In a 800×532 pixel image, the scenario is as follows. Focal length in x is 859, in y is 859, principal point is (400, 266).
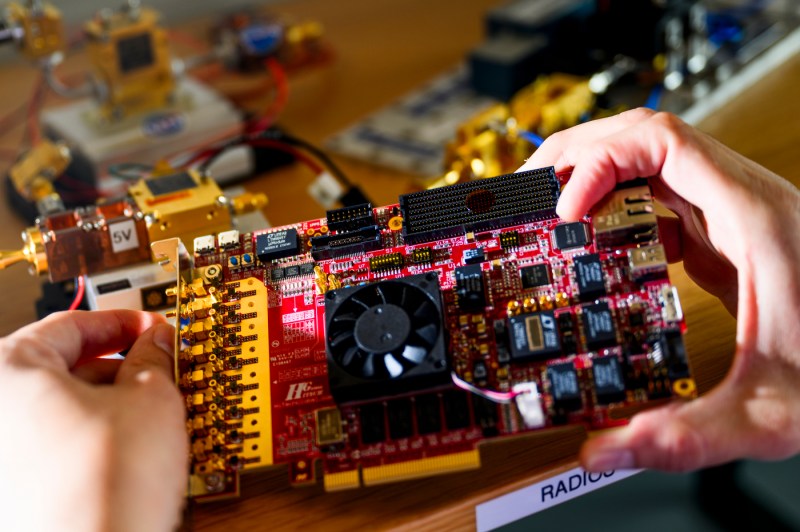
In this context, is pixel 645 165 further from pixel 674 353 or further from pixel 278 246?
→ pixel 278 246

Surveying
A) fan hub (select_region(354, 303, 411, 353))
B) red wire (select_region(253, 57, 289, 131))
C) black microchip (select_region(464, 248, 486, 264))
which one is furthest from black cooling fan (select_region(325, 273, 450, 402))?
red wire (select_region(253, 57, 289, 131))

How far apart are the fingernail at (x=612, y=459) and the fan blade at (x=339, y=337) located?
462 millimetres

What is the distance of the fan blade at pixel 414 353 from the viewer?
4.82ft

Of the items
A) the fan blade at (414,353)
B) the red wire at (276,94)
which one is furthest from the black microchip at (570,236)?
the red wire at (276,94)

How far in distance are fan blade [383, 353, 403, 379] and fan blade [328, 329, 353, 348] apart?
0.08 m

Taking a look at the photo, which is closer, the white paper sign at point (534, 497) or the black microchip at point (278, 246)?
the white paper sign at point (534, 497)

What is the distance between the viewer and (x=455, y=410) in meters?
1.49

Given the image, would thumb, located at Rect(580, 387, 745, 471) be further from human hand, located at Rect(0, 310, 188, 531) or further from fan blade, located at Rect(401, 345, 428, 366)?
human hand, located at Rect(0, 310, 188, 531)

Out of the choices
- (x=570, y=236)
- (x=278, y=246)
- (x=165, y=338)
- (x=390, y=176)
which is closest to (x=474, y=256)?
(x=570, y=236)

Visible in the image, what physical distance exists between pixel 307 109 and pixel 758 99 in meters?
1.52

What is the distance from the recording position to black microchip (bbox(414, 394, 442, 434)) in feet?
4.87

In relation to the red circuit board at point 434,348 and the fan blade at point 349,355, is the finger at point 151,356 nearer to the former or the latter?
the red circuit board at point 434,348

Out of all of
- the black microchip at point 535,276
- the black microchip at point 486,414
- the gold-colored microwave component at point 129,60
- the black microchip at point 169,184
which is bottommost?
the black microchip at point 486,414

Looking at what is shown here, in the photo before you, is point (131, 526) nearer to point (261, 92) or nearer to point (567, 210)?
point (567, 210)
